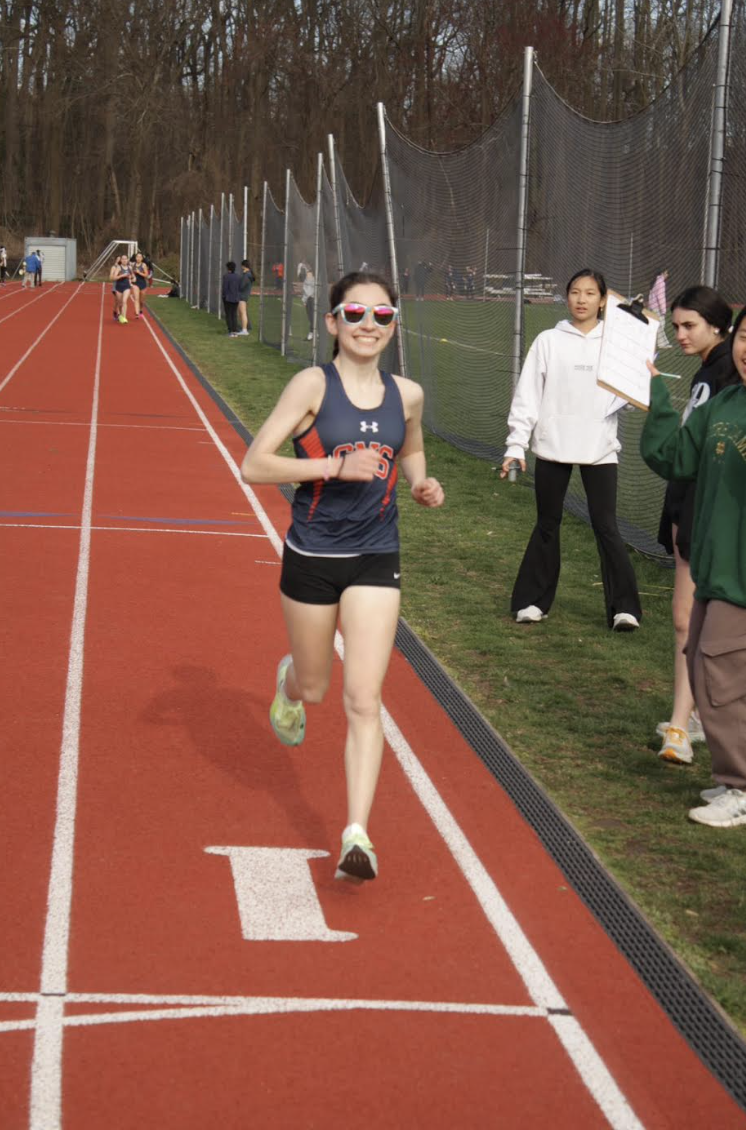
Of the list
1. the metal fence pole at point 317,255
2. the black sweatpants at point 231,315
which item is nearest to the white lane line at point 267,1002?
the metal fence pole at point 317,255

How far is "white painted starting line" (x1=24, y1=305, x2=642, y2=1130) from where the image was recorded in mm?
3979

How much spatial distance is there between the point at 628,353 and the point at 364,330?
1155 mm

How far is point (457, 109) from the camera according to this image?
68.9 m

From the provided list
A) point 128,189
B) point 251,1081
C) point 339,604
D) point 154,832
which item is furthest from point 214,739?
point 128,189

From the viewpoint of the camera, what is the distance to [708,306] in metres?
6.54

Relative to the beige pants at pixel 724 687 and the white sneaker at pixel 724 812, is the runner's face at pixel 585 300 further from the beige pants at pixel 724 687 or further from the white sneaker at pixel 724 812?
the white sneaker at pixel 724 812

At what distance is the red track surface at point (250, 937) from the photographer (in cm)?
399

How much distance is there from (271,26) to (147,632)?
84.0 m

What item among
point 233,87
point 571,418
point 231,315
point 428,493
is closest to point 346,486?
point 428,493

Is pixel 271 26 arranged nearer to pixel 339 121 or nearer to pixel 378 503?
pixel 339 121

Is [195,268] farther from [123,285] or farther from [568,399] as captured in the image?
[568,399]

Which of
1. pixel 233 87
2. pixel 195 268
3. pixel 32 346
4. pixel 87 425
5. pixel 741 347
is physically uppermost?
pixel 233 87

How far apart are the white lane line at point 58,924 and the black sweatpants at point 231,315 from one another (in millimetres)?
30023

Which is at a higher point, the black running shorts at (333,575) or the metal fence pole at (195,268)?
the metal fence pole at (195,268)
